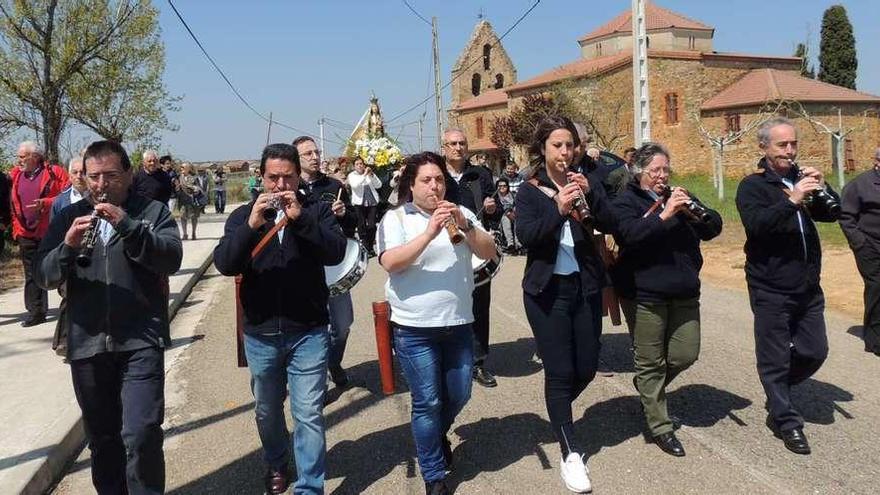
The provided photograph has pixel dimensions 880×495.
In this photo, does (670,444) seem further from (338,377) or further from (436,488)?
(338,377)

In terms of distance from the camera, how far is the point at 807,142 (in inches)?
1618

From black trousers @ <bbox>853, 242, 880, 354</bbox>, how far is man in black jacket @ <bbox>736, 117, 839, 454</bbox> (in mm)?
2354

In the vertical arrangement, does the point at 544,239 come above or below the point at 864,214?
above

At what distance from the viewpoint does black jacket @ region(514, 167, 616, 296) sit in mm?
4059

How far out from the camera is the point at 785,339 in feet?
15.0

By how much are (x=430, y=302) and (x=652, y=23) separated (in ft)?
167

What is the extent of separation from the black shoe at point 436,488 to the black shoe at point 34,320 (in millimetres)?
6463

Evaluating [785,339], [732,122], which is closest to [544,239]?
[785,339]

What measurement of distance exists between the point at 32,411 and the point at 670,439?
451 centimetres

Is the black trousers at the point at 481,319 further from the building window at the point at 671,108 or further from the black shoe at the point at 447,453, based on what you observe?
the building window at the point at 671,108

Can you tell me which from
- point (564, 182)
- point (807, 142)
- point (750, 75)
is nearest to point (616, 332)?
point (564, 182)

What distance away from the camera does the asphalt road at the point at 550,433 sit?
13.4ft

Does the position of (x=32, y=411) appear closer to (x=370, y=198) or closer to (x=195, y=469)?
(x=195, y=469)

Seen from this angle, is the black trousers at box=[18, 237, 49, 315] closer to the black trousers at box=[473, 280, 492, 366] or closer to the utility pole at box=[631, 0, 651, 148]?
the black trousers at box=[473, 280, 492, 366]
